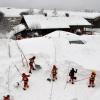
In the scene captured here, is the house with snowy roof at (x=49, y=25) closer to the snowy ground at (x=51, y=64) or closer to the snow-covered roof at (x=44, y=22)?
the snow-covered roof at (x=44, y=22)

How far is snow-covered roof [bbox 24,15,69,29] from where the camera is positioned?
1608 inches

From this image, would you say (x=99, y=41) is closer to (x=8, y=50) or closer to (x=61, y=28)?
(x=8, y=50)

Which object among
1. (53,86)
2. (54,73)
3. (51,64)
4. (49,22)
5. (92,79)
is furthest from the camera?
(49,22)

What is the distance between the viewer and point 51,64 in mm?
21375

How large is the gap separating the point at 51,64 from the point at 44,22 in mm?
22328

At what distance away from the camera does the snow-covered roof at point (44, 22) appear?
40.8m

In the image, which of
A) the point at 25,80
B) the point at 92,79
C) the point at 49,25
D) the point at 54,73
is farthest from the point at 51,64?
the point at 49,25

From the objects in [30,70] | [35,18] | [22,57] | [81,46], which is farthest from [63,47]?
[35,18]

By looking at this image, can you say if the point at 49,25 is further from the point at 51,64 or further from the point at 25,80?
the point at 25,80

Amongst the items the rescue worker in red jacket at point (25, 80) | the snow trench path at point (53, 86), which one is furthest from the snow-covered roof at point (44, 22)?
the rescue worker in red jacket at point (25, 80)

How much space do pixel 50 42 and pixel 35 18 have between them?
19.5 metres

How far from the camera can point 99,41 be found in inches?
1104

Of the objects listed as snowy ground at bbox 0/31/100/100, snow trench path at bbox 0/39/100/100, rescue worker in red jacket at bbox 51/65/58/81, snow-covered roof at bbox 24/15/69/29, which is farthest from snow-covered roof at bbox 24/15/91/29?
rescue worker in red jacket at bbox 51/65/58/81

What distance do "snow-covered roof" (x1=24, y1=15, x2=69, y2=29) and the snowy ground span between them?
1283 centimetres
